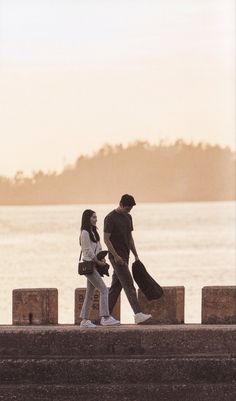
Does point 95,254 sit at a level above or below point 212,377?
above

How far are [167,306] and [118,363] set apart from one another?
1.80m

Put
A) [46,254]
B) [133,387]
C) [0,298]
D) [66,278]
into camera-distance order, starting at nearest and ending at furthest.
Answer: [133,387]
[0,298]
[66,278]
[46,254]

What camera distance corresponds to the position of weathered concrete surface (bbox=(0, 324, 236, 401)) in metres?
20.4

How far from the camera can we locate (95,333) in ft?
70.0

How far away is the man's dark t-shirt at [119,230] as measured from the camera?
71.3 ft

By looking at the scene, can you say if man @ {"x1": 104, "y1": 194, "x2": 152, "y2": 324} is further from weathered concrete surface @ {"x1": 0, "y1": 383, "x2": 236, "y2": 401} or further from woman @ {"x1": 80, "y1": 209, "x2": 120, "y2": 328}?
weathered concrete surface @ {"x1": 0, "y1": 383, "x2": 236, "y2": 401}

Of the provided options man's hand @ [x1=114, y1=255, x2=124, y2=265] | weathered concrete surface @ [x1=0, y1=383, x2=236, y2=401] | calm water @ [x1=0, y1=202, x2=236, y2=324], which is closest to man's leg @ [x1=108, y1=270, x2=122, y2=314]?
man's hand @ [x1=114, y1=255, x2=124, y2=265]

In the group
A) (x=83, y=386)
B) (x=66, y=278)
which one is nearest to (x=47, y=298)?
(x=83, y=386)

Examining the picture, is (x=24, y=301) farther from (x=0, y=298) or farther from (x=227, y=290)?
(x=0, y=298)

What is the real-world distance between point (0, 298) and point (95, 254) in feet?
235

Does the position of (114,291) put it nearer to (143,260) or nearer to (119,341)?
(119,341)

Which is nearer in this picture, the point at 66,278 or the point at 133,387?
the point at 133,387

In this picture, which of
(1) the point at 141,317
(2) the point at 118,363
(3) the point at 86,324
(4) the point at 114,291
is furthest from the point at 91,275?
(2) the point at 118,363

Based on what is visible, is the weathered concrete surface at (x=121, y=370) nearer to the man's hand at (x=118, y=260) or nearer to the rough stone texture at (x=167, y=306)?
the man's hand at (x=118, y=260)
